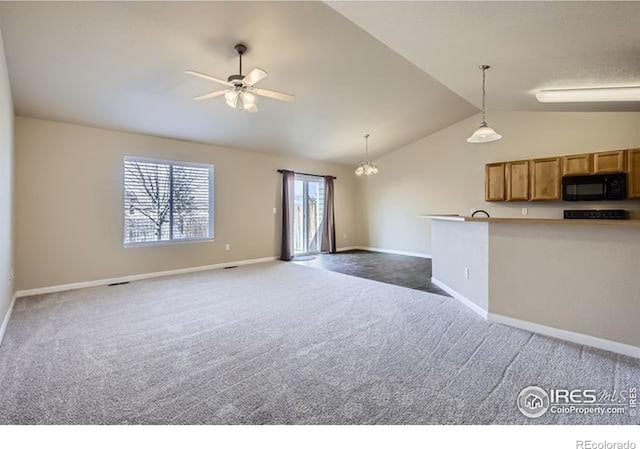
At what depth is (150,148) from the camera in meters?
5.18

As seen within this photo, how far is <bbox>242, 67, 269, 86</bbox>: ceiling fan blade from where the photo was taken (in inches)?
105

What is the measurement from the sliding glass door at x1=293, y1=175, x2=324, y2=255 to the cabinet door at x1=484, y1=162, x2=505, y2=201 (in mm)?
4034

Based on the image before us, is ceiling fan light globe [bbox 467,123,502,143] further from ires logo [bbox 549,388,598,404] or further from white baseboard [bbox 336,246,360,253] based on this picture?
white baseboard [bbox 336,246,360,253]

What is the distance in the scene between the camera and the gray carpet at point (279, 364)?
66.6 inches

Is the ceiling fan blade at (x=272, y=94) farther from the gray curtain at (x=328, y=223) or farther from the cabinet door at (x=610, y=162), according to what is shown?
the cabinet door at (x=610, y=162)

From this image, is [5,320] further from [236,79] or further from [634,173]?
[634,173]

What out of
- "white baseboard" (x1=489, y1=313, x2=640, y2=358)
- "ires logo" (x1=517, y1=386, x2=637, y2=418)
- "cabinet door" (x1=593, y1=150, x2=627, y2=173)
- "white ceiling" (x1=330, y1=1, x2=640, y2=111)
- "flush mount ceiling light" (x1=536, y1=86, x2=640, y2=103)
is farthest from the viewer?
"cabinet door" (x1=593, y1=150, x2=627, y2=173)

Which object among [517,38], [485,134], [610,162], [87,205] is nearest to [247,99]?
[517,38]

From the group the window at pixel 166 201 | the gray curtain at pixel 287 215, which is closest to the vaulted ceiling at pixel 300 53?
the window at pixel 166 201

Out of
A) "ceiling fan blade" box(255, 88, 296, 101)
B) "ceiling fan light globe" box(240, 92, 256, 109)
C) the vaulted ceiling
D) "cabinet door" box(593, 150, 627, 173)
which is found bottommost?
"cabinet door" box(593, 150, 627, 173)

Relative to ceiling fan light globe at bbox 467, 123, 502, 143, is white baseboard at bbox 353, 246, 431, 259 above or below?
below

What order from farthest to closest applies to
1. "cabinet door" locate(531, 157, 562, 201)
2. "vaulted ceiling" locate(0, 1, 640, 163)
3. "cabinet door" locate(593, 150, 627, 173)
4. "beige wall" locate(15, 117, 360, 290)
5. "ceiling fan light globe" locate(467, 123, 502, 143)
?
1. "cabinet door" locate(531, 157, 562, 201)
2. "cabinet door" locate(593, 150, 627, 173)
3. "beige wall" locate(15, 117, 360, 290)
4. "ceiling fan light globe" locate(467, 123, 502, 143)
5. "vaulted ceiling" locate(0, 1, 640, 163)

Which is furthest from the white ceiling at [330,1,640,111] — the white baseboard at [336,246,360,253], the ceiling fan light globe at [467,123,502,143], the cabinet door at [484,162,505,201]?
the white baseboard at [336,246,360,253]

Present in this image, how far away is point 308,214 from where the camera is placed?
805cm
